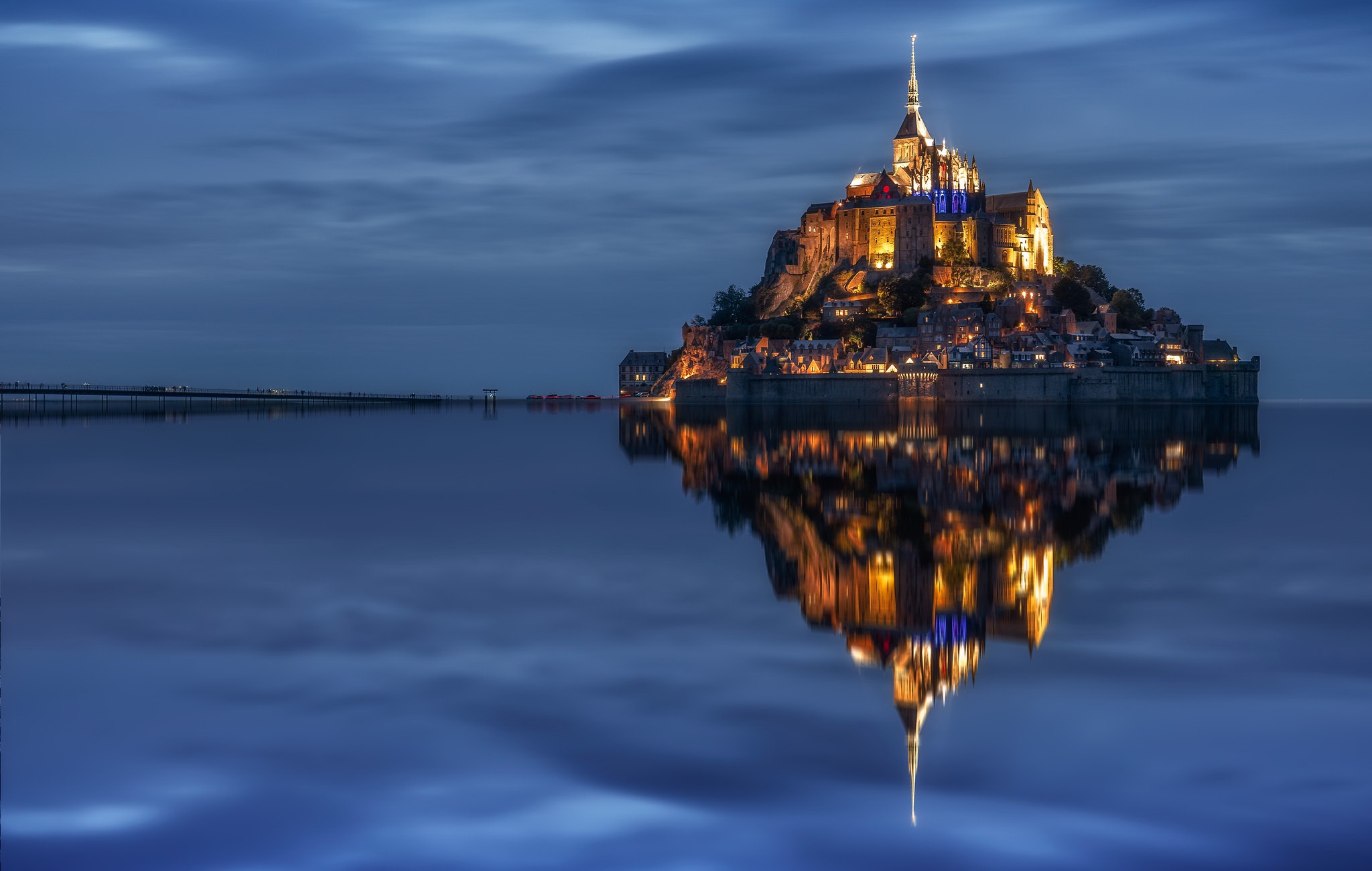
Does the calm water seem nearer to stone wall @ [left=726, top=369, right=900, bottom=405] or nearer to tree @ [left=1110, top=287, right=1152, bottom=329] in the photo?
stone wall @ [left=726, top=369, right=900, bottom=405]

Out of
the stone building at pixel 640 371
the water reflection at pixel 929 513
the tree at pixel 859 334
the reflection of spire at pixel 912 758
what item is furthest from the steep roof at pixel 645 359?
the reflection of spire at pixel 912 758

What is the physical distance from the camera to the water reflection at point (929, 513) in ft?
38.2

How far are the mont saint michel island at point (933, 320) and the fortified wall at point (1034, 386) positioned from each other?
0.11 metres

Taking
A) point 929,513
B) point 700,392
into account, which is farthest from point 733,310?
point 929,513

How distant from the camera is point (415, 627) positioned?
12.2 m

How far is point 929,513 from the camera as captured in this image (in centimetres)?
2170

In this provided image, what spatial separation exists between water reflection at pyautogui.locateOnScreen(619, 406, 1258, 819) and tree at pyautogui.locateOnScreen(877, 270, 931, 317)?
4460 centimetres

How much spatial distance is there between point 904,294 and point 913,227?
7.76 m

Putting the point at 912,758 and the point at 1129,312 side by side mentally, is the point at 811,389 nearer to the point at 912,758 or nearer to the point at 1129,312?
the point at 1129,312

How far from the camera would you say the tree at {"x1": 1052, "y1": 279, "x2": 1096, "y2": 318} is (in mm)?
98938

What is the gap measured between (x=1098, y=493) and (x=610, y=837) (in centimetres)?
2083

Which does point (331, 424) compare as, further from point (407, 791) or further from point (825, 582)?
point (407, 791)

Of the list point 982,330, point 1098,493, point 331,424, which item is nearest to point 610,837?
point 1098,493

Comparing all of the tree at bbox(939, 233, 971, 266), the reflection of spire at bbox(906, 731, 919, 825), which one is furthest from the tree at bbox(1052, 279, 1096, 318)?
the reflection of spire at bbox(906, 731, 919, 825)
